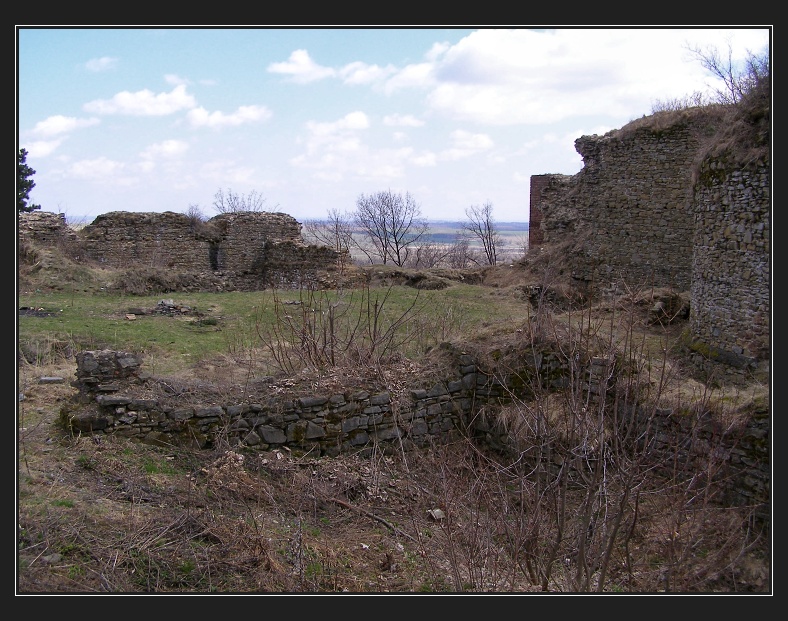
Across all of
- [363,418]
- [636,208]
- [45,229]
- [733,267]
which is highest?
[636,208]

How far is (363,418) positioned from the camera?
831 cm

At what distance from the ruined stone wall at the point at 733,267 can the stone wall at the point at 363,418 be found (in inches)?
93.5

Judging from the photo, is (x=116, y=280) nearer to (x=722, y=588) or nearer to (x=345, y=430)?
(x=345, y=430)

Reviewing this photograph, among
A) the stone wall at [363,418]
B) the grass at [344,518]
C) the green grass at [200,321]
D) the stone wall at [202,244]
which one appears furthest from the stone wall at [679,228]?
the stone wall at [202,244]

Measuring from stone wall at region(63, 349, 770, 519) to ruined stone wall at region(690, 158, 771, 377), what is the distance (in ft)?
7.80

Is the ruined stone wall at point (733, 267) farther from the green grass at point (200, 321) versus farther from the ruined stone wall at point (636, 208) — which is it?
the ruined stone wall at point (636, 208)

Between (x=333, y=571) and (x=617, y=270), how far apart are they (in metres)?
13.7

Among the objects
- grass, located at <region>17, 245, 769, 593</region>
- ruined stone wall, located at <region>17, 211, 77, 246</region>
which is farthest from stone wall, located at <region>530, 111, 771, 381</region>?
ruined stone wall, located at <region>17, 211, 77, 246</region>

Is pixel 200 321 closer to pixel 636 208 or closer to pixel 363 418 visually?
pixel 363 418

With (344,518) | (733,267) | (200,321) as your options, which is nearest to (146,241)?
(200,321)

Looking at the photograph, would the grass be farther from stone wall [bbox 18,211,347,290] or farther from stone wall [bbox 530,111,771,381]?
stone wall [bbox 18,211,347,290]

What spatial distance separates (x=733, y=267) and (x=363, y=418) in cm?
538

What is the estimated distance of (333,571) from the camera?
551 cm

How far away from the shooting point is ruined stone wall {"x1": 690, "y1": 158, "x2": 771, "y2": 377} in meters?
8.84
